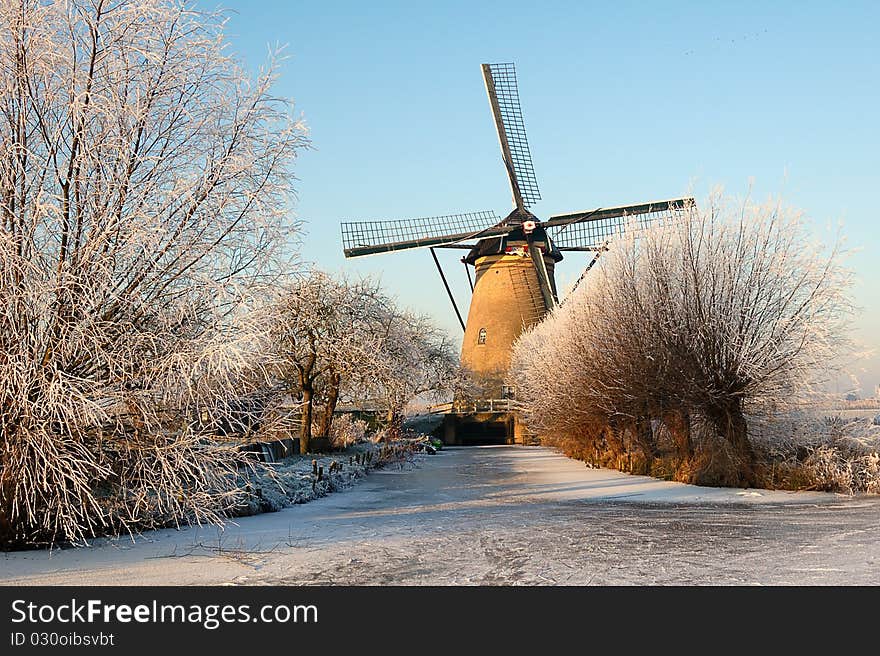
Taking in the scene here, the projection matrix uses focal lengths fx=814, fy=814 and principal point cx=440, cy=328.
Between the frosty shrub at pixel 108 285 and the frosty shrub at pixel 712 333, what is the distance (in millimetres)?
9509

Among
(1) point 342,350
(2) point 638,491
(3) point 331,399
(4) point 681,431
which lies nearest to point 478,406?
(3) point 331,399

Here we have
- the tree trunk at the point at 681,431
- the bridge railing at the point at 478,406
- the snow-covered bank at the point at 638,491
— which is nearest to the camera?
the snow-covered bank at the point at 638,491

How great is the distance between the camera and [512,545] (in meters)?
9.45

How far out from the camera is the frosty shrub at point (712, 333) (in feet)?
50.2

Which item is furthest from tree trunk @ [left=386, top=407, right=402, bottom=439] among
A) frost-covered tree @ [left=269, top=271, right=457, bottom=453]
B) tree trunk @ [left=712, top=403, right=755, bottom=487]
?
tree trunk @ [left=712, top=403, right=755, bottom=487]

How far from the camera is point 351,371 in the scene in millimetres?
23469

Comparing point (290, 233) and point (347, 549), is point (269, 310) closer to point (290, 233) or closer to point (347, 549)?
point (290, 233)

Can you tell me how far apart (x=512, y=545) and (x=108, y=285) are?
536cm

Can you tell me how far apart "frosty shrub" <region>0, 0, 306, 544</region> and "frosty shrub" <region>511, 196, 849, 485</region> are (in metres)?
9.51

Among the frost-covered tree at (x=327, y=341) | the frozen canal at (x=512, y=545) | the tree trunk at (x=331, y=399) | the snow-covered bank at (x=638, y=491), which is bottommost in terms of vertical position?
the snow-covered bank at (x=638, y=491)

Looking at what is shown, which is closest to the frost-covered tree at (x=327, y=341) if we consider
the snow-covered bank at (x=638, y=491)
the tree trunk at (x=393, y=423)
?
the tree trunk at (x=393, y=423)

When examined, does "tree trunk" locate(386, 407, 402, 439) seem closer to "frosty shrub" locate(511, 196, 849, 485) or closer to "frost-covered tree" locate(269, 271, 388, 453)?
"frost-covered tree" locate(269, 271, 388, 453)

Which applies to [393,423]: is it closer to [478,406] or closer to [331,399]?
[331,399]

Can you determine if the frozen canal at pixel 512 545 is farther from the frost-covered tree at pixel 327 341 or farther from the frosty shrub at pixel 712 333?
the frost-covered tree at pixel 327 341
